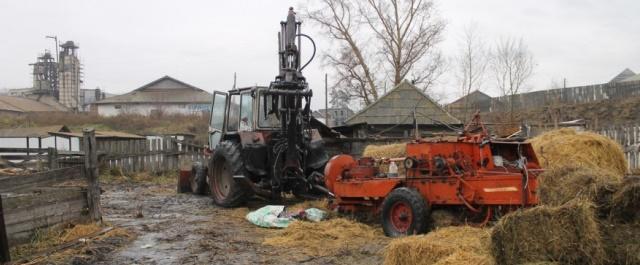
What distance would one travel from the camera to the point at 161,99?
58375mm

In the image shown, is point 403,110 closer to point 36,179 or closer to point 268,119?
point 268,119

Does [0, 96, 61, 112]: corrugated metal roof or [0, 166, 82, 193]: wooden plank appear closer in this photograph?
[0, 166, 82, 193]: wooden plank

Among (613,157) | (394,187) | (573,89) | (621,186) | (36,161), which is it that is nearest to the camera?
(621,186)

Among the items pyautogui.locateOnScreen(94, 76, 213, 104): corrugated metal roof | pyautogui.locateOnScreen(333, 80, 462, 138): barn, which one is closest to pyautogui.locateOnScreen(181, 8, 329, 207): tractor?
pyautogui.locateOnScreen(333, 80, 462, 138): barn

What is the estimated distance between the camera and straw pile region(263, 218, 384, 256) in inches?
275

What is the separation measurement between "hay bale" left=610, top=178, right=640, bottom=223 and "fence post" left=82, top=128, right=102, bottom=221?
6.37 meters

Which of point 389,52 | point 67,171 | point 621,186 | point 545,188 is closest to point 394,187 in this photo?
point 545,188

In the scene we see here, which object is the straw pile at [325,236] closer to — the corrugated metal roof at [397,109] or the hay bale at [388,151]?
the hay bale at [388,151]

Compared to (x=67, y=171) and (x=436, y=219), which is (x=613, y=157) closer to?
(x=436, y=219)

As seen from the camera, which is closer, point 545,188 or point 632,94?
point 545,188

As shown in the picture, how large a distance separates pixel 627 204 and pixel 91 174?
6529 mm

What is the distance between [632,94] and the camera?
29906 mm

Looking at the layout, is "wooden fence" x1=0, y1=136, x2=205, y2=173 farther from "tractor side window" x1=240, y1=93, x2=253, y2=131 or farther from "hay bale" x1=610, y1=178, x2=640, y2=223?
"hay bale" x1=610, y1=178, x2=640, y2=223

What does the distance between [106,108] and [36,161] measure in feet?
143
